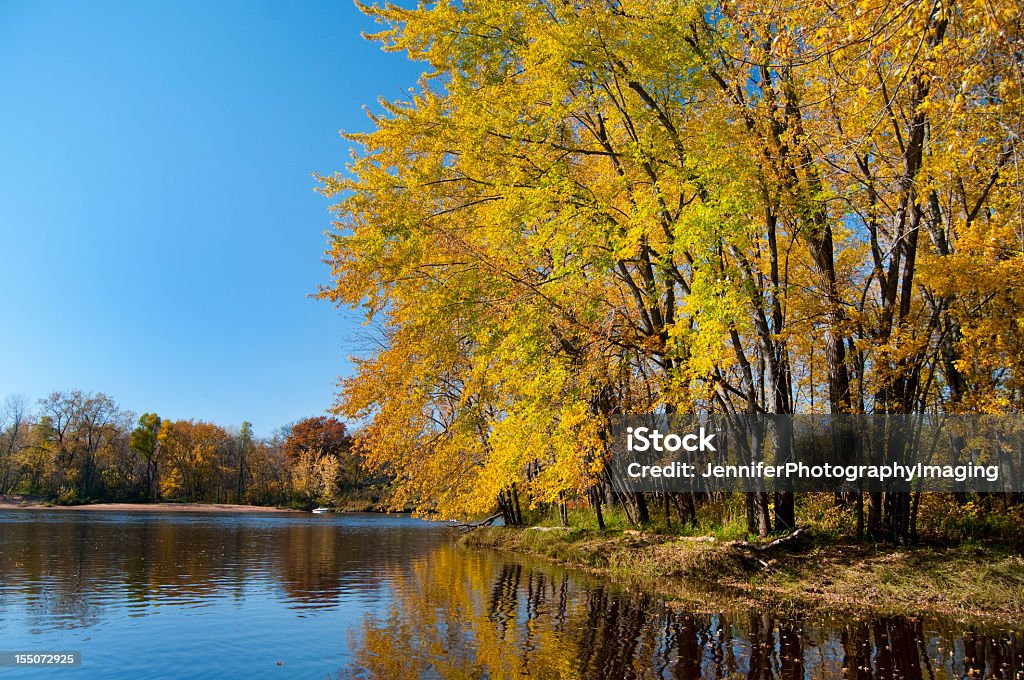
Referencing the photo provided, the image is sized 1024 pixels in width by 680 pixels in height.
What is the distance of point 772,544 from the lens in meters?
13.0

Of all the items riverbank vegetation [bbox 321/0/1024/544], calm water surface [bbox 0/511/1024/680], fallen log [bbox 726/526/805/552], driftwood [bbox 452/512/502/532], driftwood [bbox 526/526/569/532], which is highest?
riverbank vegetation [bbox 321/0/1024/544]

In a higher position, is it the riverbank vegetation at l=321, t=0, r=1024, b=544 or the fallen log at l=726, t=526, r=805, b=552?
the riverbank vegetation at l=321, t=0, r=1024, b=544

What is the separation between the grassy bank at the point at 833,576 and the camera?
33.1 feet

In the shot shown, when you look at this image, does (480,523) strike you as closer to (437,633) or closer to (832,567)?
(832,567)

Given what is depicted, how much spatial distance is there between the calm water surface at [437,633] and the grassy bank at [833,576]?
3.06ft

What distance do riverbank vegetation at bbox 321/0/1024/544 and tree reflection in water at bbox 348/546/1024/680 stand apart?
4138 mm

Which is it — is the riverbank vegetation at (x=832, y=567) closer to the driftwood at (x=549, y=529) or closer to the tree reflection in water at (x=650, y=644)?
the tree reflection in water at (x=650, y=644)

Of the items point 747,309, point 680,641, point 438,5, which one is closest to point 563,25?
point 438,5

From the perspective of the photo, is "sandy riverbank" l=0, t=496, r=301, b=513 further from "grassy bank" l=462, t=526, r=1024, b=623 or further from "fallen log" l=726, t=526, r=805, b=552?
"fallen log" l=726, t=526, r=805, b=552

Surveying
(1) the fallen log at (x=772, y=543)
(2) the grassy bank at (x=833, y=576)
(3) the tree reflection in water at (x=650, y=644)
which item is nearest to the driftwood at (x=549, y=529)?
(2) the grassy bank at (x=833, y=576)

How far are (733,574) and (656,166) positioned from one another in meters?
8.54

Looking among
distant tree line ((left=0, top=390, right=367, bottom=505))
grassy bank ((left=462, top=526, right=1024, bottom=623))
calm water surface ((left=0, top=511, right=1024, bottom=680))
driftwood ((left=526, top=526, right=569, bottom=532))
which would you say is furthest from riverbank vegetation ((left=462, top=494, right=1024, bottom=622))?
distant tree line ((left=0, top=390, right=367, bottom=505))

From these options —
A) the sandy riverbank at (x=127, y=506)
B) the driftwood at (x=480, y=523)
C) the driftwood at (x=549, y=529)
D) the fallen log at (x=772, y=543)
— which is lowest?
the sandy riverbank at (x=127, y=506)

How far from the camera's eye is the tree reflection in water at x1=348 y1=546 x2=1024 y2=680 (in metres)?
A: 7.22
